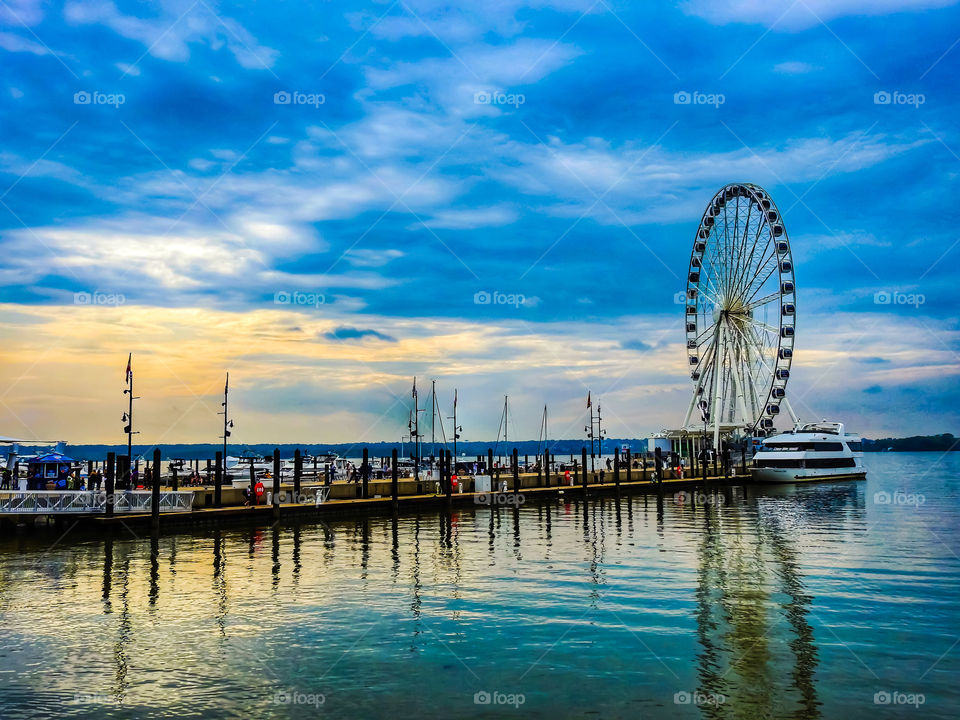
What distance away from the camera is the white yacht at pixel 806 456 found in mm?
110500

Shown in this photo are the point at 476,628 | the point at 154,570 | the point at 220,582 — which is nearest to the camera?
the point at 476,628

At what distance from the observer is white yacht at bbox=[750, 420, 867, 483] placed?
110 m

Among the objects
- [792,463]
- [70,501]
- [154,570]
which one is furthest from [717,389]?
[154,570]

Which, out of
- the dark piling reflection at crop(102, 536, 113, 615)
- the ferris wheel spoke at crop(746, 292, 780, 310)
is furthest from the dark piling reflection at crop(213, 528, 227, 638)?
the ferris wheel spoke at crop(746, 292, 780, 310)

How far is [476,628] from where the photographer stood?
77.6 ft

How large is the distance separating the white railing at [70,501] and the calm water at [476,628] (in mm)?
1796

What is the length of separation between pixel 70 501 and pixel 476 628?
2849cm

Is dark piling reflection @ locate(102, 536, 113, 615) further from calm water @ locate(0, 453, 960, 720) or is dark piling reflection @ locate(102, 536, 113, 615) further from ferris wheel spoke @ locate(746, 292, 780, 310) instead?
ferris wheel spoke @ locate(746, 292, 780, 310)

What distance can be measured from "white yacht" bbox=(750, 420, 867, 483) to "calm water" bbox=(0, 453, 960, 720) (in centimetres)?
6867

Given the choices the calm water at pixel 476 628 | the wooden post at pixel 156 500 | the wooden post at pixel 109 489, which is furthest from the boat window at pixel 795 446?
the wooden post at pixel 109 489

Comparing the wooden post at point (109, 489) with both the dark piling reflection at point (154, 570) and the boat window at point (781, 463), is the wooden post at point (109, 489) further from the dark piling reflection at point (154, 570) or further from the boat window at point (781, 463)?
the boat window at point (781, 463)

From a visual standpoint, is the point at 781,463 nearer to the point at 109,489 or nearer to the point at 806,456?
the point at 806,456

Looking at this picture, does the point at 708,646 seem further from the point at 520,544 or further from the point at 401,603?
the point at 520,544

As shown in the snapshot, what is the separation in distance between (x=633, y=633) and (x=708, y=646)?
2282 millimetres
